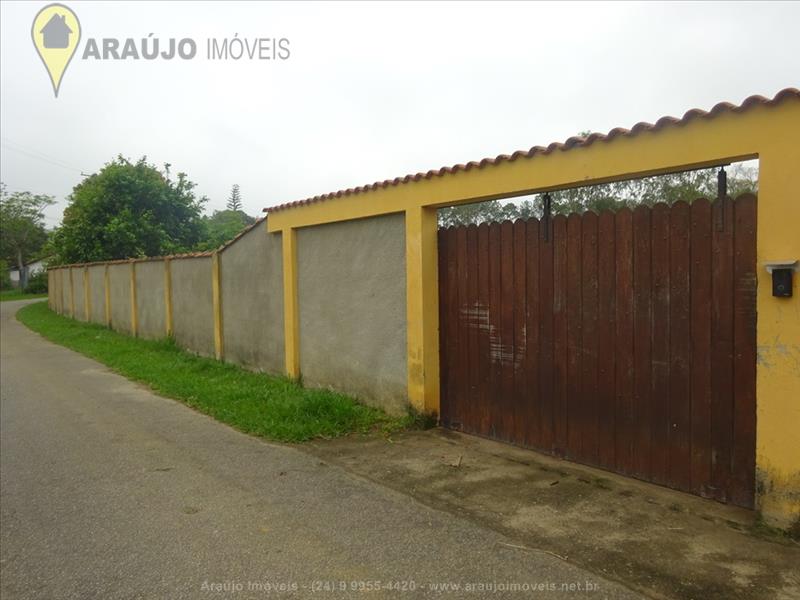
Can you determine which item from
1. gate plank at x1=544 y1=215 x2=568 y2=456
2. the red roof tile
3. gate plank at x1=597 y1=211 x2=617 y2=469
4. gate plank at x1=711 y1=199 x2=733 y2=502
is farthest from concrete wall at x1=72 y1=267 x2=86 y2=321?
gate plank at x1=711 y1=199 x2=733 y2=502

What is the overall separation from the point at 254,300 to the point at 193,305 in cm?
276

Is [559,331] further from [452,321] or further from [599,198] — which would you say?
[599,198]

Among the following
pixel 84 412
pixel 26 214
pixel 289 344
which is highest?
pixel 26 214

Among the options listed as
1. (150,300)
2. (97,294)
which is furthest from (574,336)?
(97,294)

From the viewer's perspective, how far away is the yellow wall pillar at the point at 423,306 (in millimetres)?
5426

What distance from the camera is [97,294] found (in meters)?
17.5

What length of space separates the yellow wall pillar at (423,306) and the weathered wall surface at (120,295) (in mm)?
11236

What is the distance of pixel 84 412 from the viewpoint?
668cm

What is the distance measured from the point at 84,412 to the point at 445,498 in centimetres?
483

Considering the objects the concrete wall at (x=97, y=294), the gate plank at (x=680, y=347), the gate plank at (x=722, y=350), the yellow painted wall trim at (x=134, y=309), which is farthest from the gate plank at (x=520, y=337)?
the concrete wall at (x=97, y=294)

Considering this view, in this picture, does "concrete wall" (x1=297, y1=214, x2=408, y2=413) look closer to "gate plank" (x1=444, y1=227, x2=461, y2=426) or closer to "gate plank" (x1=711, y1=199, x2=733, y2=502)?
"gate plank" (x1=444, y1=227, x2=461, y2=426)

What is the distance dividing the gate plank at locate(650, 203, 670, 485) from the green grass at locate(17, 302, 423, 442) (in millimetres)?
2243

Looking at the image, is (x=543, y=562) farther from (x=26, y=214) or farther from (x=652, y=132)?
(x=26, y=214)

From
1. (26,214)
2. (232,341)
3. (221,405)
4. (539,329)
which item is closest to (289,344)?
(221,405)
